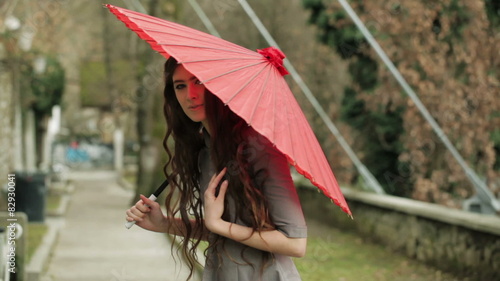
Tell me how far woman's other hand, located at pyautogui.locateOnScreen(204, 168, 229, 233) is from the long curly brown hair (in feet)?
0.10

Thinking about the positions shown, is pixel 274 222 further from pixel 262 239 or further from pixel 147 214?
pixel 147 214

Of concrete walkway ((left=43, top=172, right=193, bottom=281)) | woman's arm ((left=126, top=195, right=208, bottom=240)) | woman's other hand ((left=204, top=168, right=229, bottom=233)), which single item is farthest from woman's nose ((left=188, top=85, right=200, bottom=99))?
concrete walkway ((left=43, top=172, right=193, bottom=281))

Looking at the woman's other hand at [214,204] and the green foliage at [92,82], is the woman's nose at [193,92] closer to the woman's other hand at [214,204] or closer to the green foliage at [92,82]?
the woman's other hand at [214,204]

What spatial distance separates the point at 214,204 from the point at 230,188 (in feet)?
0.23

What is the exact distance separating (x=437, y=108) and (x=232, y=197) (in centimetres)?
1098

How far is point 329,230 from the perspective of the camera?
14055 mm

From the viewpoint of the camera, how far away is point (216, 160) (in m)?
2.68

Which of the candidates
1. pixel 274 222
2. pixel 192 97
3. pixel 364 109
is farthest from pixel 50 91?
pixel 274 222

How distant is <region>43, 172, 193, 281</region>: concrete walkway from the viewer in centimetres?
973

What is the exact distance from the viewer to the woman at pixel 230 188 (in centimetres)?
261

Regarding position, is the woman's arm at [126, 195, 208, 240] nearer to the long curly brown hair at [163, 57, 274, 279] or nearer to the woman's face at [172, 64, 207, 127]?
the long curly brown hair at [163, 57, 274, 279]

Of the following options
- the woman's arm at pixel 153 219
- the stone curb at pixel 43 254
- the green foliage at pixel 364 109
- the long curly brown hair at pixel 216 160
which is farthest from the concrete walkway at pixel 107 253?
the green foliage at pixel 364 109

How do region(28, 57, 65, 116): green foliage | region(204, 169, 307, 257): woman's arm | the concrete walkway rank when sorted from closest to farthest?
region(204, 169, 307, 257): woman's arm < the concrete walkway < region(28, 57, 65, 116): green foliage

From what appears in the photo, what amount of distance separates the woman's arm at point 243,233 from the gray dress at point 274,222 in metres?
0.03
